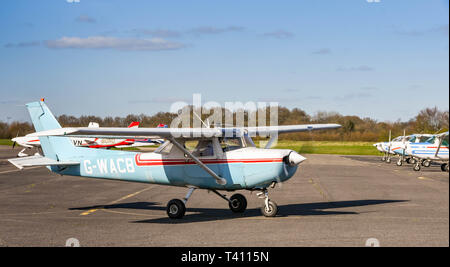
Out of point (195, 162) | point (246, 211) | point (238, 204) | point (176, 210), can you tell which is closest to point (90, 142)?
point (246, 211)

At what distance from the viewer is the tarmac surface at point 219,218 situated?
31.8ft

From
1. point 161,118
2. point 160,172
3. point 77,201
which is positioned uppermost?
point 161,118

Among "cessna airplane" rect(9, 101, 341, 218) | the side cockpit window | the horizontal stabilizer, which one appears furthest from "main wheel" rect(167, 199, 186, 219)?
the horizontal stabilizer

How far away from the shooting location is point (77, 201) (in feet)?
53.4

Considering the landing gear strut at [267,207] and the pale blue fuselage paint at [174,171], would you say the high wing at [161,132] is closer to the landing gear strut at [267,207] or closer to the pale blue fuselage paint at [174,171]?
the pale blue fuselage paint at [174,171]

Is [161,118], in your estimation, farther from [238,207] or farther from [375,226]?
[375,226]

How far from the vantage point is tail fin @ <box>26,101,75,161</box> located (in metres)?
14.3

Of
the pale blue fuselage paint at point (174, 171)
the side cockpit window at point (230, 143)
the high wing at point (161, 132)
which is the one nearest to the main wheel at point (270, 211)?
the pale blue fuselage paint at point (174, 171)

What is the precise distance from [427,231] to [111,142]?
3946 cm

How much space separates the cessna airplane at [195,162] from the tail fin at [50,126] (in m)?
0.17

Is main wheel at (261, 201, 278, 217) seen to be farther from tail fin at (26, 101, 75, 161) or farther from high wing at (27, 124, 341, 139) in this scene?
tail fin at (26, 101, 75, 161)

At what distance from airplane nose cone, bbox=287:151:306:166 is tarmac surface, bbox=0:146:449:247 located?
4.41ft
